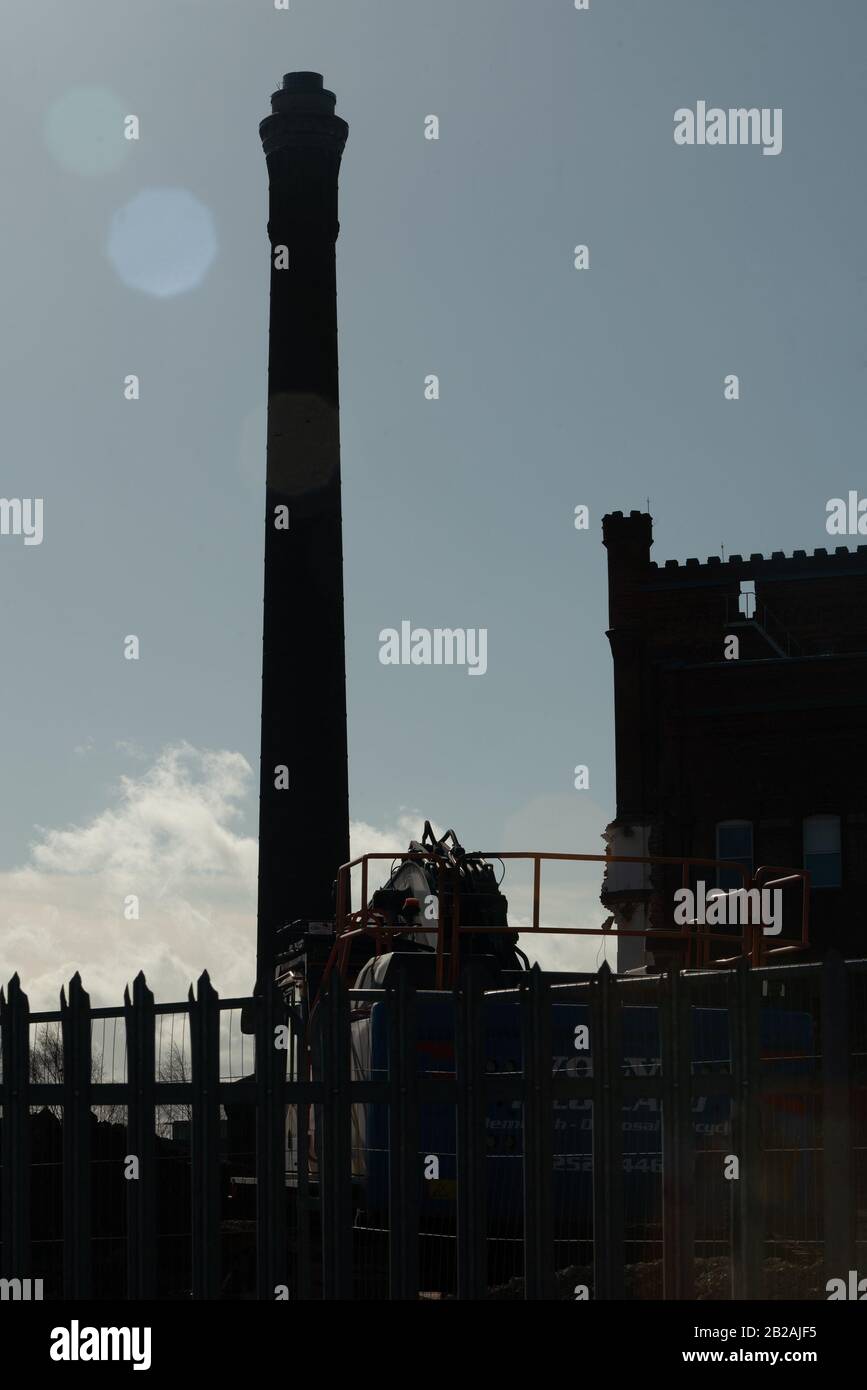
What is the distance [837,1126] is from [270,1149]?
3636mm

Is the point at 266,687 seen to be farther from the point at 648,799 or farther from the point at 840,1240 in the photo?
the point at 840,1240

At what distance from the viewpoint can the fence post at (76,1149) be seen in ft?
43.0

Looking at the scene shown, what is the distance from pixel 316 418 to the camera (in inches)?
1770

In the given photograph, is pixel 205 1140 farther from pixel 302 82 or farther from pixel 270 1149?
pixel 302 82

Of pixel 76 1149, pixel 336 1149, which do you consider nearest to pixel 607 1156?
pixel 336 1149

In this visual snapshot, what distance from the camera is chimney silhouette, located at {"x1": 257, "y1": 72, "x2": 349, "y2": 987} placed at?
42688 mm

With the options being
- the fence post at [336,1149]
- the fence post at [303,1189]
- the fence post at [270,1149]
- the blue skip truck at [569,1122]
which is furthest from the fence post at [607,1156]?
the fence post at [270,1149]

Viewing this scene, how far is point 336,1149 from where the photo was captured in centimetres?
1223

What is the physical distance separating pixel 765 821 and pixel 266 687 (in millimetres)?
11797

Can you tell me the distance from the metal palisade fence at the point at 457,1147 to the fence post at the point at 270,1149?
0.02m

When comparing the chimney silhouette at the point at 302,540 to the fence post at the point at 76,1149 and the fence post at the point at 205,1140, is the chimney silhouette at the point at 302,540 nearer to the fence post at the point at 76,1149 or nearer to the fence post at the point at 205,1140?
the fence post at the point at 76,1149

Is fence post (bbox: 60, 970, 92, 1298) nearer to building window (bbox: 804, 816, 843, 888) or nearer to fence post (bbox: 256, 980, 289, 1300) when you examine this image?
fence post (bbox: 256, 980, 289, 1300)

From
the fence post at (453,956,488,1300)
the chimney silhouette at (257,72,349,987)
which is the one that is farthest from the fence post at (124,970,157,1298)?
the chimney silhouette at (257,72,349,987)
